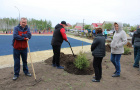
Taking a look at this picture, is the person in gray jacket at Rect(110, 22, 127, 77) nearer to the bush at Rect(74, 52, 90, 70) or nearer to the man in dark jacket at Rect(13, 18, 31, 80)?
the bush at Rect(74, 52, 90, 70)

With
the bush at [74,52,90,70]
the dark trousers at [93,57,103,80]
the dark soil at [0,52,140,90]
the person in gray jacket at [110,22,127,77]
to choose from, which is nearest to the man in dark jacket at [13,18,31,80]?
the dark soil at [0,52,140,90]

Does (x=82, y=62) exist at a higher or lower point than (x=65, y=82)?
higher

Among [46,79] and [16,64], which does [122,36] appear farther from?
[16,64]

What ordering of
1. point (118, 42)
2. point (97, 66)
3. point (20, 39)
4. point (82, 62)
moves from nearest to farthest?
point (20, 39) < point (97, 66) < point (118, 42) < point (82, 62)

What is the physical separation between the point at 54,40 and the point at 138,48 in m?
3.41

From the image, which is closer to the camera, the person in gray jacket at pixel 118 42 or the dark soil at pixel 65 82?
the dark soil at pixel 65 82

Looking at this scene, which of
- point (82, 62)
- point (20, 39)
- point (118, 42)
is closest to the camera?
point (20, 39)

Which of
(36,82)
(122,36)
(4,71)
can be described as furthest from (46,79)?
(122,36)

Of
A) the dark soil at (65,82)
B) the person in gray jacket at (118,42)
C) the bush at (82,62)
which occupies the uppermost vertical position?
the person in gray jacket at (118,42)

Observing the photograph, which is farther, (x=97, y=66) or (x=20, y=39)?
(x=97, y=66)

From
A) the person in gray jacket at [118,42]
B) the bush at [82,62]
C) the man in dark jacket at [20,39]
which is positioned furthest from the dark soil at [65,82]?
the person in gray jacket at [118,42]

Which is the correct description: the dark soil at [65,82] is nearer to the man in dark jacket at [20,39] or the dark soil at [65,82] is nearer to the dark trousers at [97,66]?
the dark trousers at [97,66]

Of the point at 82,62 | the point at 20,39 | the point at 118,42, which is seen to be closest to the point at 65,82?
the point at 82,62

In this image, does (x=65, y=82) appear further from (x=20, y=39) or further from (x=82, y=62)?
(x=20, y=39)
